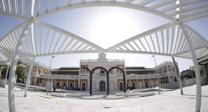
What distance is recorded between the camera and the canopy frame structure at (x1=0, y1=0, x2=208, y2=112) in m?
8.75

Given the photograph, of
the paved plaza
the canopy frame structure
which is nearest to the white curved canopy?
the canopy frame structure

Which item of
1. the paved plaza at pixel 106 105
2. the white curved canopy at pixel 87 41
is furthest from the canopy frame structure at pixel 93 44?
the paved plaza at pixel 106 105

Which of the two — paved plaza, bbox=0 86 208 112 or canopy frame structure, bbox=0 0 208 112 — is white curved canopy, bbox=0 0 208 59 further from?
paved plaza, bbox=0 86 208 112

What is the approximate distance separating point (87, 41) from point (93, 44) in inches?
31.8

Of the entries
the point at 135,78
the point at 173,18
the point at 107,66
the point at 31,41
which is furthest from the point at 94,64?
the point at 173,18

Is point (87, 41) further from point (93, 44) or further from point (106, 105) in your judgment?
point (106, 105)

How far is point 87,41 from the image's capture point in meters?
15.3

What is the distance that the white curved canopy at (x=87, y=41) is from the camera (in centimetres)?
881

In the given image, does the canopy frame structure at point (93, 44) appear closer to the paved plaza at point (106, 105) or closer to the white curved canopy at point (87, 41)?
the white curved canopy at point (87, 41)

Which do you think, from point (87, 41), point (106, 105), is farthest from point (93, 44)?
point (106, 105)

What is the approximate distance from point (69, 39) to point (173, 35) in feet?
36.1

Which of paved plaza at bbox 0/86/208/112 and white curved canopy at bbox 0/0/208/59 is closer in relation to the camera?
A: white curved canopy at bbox 0/0/208/59

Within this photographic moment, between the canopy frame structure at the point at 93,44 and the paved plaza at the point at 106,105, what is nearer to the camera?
the canopy frame structure at the point at 93,44

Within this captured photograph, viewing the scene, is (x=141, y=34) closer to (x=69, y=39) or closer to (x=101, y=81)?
(x=69, y=39)
